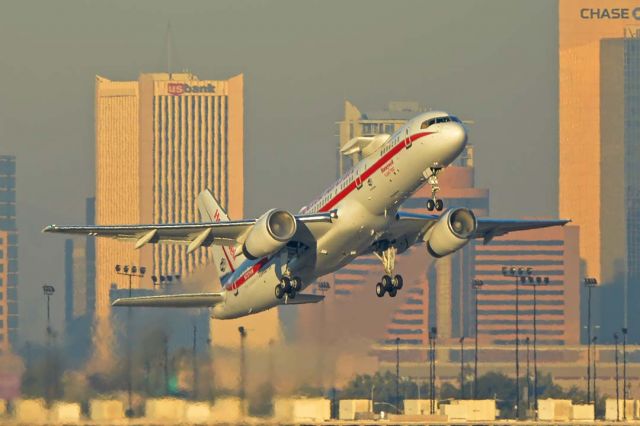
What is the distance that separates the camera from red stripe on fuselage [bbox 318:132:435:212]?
101 m

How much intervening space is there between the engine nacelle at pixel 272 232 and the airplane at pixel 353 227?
0.05 meters

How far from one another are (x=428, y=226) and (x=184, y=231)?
1343 cm

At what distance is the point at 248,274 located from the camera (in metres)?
115

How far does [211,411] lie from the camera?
13062 cm

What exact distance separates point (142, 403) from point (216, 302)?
50.9 ft

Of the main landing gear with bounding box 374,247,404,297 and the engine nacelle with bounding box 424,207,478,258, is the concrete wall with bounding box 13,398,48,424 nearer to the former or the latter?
the main landing gear with bounding box 374,247,404,297

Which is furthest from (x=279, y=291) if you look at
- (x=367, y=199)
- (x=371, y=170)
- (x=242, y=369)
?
(x=242, y=369)

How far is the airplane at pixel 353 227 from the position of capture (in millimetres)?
100625

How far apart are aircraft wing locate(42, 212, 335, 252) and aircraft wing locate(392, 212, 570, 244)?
5.39 meters

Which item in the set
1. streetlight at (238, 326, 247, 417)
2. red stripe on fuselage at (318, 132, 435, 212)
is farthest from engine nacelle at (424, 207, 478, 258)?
streetlight at (238, 326, 247, 417)

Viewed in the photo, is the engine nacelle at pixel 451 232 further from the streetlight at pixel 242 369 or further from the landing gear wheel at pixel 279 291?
the streetlight at pixel 242 369

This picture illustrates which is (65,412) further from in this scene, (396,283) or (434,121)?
(434,121)

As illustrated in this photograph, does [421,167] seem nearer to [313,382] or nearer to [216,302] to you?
[216,302]

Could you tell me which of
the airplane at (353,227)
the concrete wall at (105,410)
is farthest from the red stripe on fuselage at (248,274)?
the concrete wall at (105,410)
